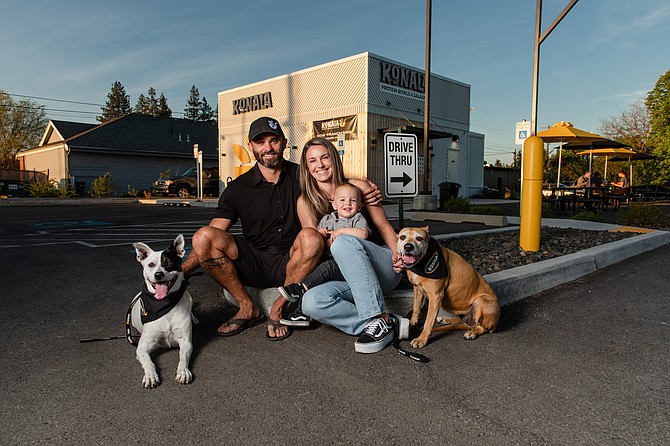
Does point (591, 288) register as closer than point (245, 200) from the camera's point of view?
No

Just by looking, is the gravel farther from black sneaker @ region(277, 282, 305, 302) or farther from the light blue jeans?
black sneaker @ region(277, 282, 305, 302)

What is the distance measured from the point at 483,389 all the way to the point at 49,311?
3659mm

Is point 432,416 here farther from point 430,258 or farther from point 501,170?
point 501,170

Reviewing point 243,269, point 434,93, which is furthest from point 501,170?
point 243,269

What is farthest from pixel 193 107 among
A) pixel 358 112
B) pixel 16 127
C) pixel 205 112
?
pixel 358 112

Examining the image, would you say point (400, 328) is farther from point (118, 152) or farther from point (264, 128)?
point (118, 152)

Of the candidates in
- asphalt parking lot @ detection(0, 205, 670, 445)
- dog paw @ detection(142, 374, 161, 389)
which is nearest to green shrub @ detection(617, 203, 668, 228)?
asphalt parking lot @ detection(0, 205, 670, 445)

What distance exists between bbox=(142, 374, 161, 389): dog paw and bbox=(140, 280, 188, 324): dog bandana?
0.37m

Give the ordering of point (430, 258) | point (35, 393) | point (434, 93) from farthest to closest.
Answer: point (434, 93)
point (430, 258)
point (35, 393)

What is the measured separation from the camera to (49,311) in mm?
3869

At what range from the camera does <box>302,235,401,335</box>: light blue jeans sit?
10.1 feet

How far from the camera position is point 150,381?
8.23 ft

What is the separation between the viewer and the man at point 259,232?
336cm

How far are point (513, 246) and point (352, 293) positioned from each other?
413 centimetres
